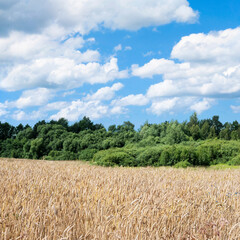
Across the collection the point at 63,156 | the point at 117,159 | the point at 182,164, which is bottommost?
the point at 182,164

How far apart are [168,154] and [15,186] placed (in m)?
9.61

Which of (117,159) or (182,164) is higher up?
(117,159)

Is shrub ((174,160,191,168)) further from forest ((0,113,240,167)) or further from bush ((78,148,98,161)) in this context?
bush ((78,148,98,161))

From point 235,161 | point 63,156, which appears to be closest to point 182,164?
point 235,161

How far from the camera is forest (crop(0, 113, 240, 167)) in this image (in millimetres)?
13441

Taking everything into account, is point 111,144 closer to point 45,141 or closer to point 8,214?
point 45,141

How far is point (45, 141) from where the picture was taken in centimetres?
2075

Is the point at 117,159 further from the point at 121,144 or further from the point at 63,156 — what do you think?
the point at 63,156

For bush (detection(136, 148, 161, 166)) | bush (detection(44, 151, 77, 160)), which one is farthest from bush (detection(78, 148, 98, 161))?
bush (detection(136, 148, 161, 166))

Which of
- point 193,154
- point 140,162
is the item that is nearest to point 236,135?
point 193,154

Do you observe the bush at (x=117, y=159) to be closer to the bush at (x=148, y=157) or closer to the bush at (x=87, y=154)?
the bush at (x=148, y=157)

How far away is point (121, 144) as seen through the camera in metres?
17.9

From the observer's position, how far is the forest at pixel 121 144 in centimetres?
1344

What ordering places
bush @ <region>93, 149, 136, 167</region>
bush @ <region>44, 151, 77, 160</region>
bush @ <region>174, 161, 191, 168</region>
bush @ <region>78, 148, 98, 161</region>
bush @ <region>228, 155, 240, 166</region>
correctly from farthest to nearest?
bush @ <region>44, 151, 77, 160</region>, bush @ <region>78, 148, 98, 161</region>, bush @ <region>228, 155, 240, 166</region>, bush @ <region>174, 161, 191, 168</region>, bush @ <region>93, 149, 136, 167</region>
